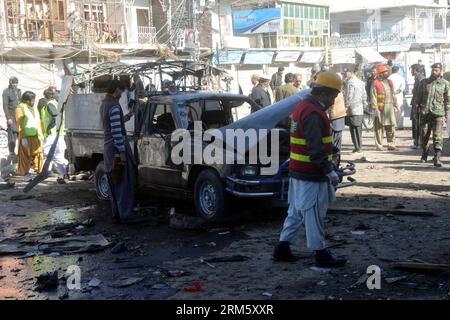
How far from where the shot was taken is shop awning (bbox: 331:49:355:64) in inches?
2009

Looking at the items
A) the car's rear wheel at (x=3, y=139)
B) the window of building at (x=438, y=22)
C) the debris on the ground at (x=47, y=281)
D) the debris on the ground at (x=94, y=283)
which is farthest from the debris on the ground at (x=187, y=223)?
the window of building at (x=438, y=22)

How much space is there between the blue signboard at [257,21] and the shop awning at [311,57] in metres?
4.71

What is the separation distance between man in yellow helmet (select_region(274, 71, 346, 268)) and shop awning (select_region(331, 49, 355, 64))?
46552mm

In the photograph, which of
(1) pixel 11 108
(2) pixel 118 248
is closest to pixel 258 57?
(1) pixel 11 108

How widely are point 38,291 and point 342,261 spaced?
2.84 m

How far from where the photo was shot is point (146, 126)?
8844 mm

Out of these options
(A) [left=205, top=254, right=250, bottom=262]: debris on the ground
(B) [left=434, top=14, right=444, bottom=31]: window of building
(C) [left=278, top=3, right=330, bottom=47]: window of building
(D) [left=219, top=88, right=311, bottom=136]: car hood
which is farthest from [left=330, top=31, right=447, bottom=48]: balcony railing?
(A) [left=205, top=254, right=250, bottom=262]: debris on the ground

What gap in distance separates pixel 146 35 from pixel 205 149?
2753 centimetres

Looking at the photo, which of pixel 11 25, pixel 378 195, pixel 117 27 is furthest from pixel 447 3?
pixel 378 195

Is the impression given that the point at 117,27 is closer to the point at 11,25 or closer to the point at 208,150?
the point at 11,25

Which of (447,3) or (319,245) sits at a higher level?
(447,3)

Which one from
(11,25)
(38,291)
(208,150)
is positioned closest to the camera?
(38,291)

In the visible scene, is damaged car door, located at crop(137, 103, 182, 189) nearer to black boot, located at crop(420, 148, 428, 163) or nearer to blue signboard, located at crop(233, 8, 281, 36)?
black boot, located at crop(420, 148, 428, 163)

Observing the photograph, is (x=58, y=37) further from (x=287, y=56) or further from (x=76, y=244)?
(x=76, y=244)
